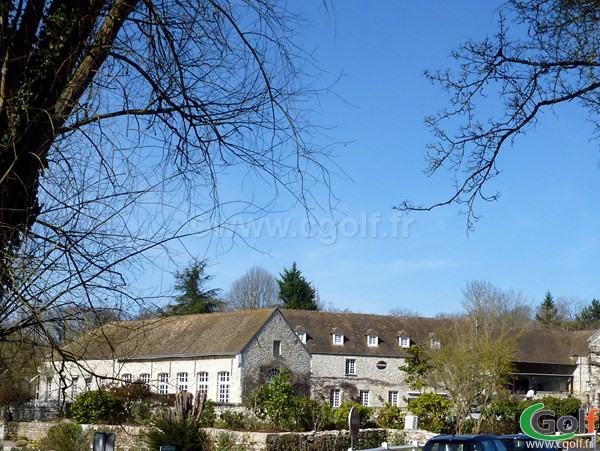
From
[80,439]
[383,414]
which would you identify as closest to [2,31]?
[80,439]

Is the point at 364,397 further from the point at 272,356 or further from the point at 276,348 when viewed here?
the point at 272,356

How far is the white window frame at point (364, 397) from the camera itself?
51.3 m

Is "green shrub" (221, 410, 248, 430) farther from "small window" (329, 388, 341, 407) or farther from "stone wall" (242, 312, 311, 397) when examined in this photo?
"small window" (329, 388, 341, 407)

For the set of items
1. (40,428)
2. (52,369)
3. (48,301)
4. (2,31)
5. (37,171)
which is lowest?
(40,428)

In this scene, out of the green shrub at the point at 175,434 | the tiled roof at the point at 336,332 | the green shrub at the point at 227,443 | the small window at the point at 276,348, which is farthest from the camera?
the small window at the point at 276,348

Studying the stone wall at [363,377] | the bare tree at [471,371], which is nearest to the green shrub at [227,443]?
the bare tree at [471,371]

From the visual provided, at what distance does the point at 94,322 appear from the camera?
4934 millimetres

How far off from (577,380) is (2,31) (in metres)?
60.6

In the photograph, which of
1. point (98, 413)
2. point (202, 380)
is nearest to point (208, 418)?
point (98, 413)

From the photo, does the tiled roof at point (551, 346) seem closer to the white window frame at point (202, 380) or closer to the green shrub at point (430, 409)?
the green shrub at point (430, 409)

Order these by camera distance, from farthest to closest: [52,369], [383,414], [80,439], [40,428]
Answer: [383,414] → [40,428] → [80,439] → [52,369]

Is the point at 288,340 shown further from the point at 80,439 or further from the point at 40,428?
the point at 80,439

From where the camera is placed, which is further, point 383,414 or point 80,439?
point 383,414

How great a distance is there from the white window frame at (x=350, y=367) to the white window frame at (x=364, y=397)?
4.30 ft
